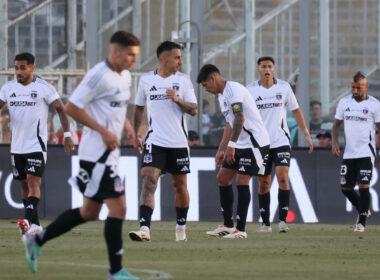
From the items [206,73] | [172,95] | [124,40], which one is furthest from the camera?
[206,73]

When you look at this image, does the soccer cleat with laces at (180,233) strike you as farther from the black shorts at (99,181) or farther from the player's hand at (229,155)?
the black shorts at (99,181)

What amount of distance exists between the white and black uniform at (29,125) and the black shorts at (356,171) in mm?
4680

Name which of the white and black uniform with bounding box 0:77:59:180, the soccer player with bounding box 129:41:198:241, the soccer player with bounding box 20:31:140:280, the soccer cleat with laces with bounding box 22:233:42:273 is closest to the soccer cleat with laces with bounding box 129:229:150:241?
the soccer player with bounding box 129:41:198:241

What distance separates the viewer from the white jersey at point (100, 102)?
8844 mm

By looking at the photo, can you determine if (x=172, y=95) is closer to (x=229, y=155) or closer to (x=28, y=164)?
(x=229, y=155)

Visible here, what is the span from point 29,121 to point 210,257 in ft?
13.4

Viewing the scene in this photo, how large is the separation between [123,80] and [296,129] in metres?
11.4

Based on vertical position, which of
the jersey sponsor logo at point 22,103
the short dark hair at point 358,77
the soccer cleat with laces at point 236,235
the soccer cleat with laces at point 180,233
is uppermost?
the short dark hair at point 358,77

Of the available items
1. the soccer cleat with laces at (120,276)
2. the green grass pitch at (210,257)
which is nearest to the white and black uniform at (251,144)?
the green grass pitch at (210,257)

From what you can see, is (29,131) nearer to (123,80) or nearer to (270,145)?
(270,145)

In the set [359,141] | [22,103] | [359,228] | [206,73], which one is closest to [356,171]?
[359,141]

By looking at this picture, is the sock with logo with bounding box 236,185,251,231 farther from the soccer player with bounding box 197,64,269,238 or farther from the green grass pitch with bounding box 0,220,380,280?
the green grass pitch with bounding box 0,220,380,280

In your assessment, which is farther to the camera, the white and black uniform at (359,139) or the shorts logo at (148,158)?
the white and black uniform at (359,139)

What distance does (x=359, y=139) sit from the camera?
637 inches
